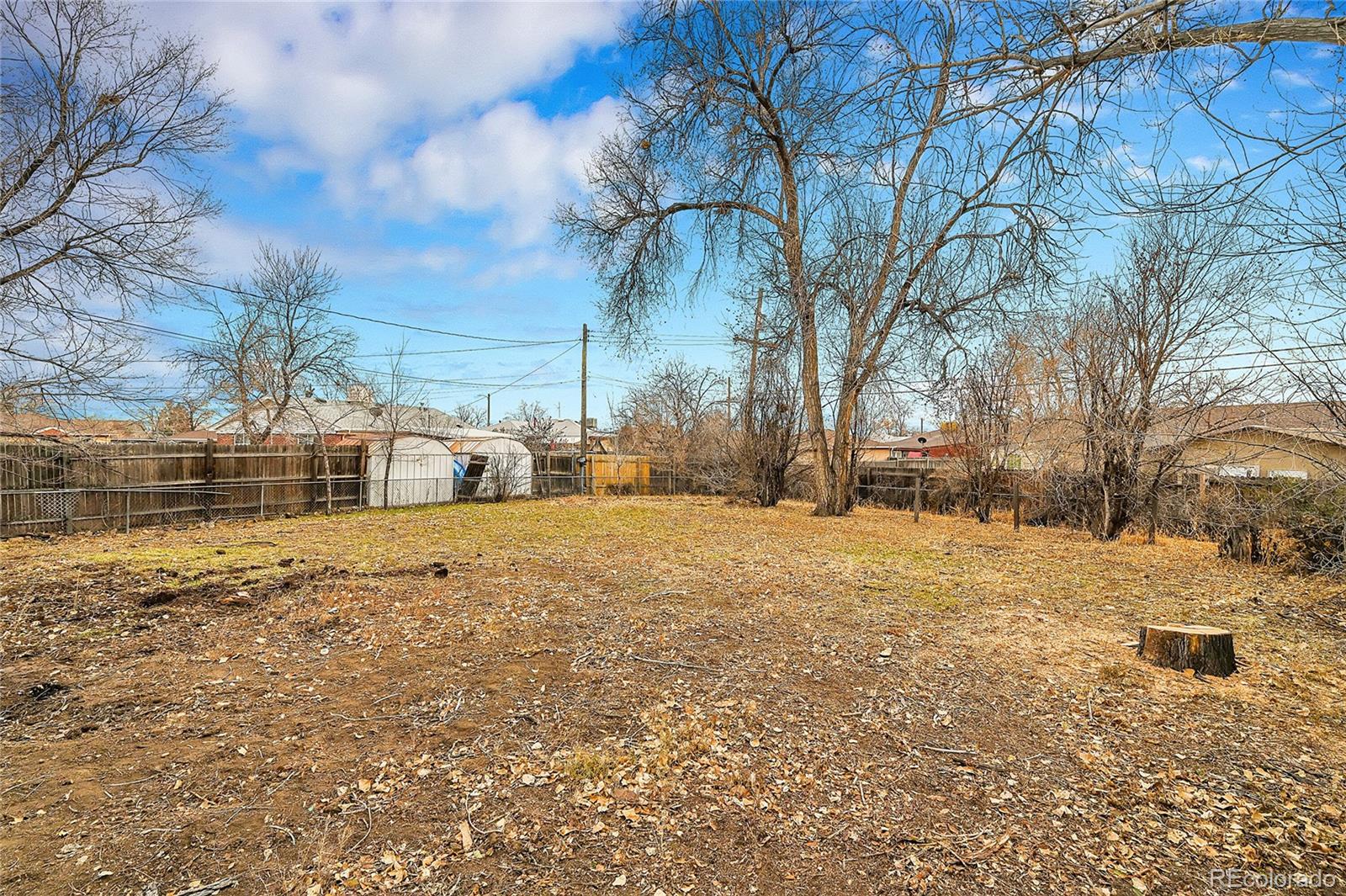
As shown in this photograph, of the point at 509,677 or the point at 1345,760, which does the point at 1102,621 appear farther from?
the point at 509,677

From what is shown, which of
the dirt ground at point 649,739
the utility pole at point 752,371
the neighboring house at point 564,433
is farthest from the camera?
the neighboring house at point 564,433

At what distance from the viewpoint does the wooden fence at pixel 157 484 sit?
9.36m

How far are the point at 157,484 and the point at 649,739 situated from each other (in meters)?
12.4

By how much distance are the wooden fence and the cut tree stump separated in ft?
36.8

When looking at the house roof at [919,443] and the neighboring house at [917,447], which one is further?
the house roof at [919,443]

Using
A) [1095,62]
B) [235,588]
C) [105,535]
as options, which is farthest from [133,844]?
[105,535]

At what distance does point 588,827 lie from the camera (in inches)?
92.4

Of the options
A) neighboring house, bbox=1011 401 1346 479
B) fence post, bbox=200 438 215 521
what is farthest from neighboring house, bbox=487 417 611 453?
neighboring house, bbox=1011 401 1346 479

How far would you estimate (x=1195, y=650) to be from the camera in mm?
3891

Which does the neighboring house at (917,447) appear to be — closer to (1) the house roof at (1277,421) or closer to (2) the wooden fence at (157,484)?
(1) the house roof at (1277,421)

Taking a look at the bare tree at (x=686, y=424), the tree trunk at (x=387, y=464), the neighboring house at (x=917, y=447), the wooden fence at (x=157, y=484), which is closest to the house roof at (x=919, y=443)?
the neighboring house at (x=917, y=447)

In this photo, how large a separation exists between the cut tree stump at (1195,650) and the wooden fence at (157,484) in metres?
11.2

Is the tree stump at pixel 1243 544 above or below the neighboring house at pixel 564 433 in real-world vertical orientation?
below

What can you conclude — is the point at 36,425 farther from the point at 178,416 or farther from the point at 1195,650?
the point at 178,416
